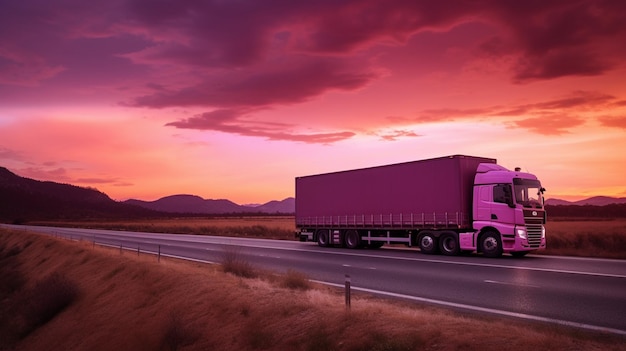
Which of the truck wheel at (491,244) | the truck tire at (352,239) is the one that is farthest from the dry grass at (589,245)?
the truck tire at (352,239)

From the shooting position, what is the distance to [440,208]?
75.9 ft

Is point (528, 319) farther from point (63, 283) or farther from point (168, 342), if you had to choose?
point (63, 283)

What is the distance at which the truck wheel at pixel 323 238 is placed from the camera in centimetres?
2997

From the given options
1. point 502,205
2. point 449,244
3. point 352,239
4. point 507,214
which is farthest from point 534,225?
point 352,239

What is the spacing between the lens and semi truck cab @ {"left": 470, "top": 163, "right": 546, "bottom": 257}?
20.7 meters

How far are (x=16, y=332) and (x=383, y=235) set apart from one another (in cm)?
1609

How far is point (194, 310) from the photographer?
12.0 meters

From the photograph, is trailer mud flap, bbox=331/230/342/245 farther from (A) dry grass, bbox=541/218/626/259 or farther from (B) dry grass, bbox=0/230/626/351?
(B) dry grass, bbox=0/230/626/351

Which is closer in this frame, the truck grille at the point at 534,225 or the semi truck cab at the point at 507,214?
the semi truck cab at the point at 507,214

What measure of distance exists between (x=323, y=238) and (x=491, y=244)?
435 inches

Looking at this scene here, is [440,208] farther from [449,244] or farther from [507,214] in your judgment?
[507,214]

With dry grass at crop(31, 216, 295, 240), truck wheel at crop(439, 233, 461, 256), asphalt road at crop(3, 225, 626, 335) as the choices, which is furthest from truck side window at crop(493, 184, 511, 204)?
dry grass at crop(31, 216, 295, 240)

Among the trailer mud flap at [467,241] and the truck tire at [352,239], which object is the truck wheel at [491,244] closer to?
the trailer mud flap at [467,241]

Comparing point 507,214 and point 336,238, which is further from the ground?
point 507,214
